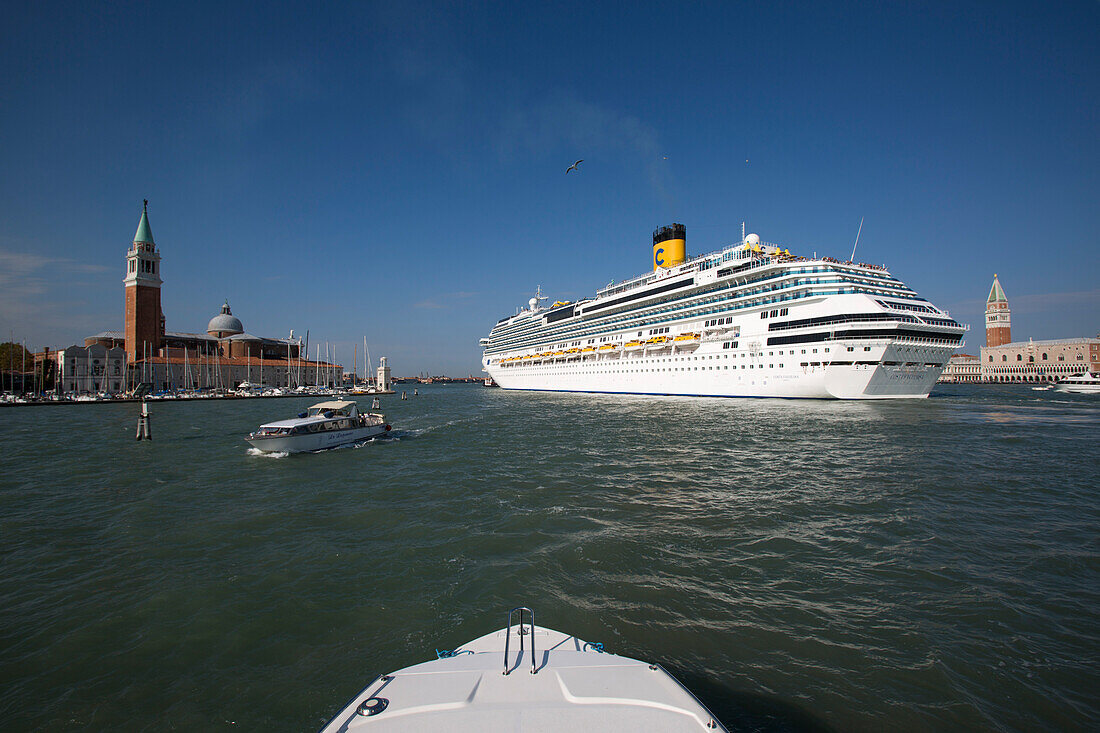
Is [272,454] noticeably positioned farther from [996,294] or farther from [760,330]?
[996,294]

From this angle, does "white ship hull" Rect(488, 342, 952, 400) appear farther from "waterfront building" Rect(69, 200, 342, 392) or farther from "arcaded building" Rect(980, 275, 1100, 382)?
"arcaded building" Rect(980, 275, 1100, 382)

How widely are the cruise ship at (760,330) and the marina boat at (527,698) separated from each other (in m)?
40.6

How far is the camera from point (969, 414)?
106 ft

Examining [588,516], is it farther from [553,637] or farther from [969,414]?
[969,414]

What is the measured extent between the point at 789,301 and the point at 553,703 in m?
44.8

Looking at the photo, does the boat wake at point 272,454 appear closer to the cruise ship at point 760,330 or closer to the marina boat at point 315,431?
the marina boat at point 315,431

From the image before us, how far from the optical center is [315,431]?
20688mm

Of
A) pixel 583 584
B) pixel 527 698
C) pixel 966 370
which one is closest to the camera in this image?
pixel 527 698

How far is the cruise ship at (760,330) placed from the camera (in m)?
37.0

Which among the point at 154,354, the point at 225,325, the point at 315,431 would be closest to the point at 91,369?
the point at 154,354

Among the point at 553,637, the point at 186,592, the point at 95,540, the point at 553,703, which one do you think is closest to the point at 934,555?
the point at 553,637

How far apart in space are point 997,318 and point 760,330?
156m

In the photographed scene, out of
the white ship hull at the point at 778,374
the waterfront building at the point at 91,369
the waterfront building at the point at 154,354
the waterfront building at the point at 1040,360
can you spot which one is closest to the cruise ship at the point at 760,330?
the white ship hull at the point at 778,374

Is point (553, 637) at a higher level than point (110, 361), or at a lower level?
lower
